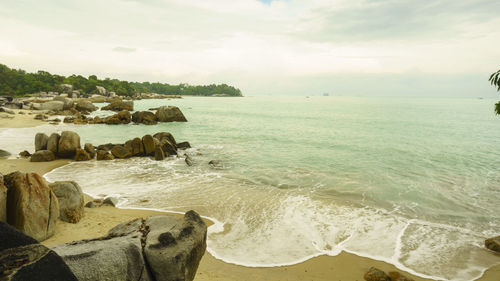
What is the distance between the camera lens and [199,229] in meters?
5.93

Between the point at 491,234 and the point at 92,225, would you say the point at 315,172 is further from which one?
the point at 92,225

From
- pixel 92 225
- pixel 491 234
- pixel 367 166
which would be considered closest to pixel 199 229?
pixel 92 225

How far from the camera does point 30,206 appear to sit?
726 centimetres

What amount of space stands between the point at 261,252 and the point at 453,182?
52.2 feet

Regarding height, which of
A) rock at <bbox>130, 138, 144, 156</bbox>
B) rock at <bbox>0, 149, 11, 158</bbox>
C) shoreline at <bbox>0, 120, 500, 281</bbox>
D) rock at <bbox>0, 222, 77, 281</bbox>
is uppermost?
rock at <bbox>0, 222, 77, 281</bbox>

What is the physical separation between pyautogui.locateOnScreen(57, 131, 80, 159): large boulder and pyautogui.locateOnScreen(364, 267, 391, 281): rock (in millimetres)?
20774

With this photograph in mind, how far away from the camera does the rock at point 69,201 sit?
898cm

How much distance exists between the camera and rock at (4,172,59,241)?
7.03m

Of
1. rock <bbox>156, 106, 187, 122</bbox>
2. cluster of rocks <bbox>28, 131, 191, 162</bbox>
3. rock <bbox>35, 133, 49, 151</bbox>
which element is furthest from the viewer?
rock <bbox>156, 106, 187, 122</bbox>

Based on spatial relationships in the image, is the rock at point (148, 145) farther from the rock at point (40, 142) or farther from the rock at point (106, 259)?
the rock at point (106, 259)

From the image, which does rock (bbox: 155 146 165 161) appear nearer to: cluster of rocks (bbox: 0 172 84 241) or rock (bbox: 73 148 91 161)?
rock (bbox: 73 148 91 161)

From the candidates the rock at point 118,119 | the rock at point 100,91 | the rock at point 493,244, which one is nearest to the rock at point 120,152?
the rock at point 493,244

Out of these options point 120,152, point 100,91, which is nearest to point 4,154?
point 120,152

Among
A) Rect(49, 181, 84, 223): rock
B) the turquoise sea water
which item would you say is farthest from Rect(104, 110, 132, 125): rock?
Rect(49, 181, 84, 223): rock
